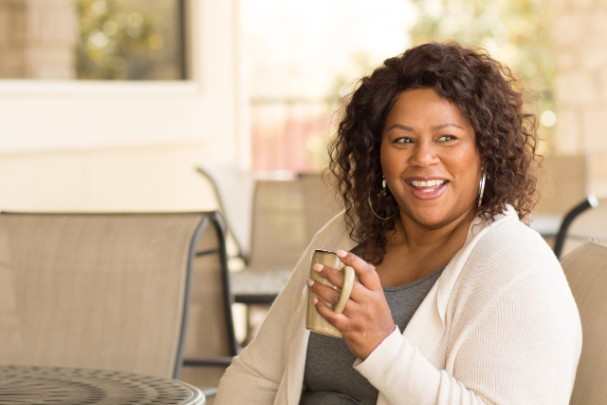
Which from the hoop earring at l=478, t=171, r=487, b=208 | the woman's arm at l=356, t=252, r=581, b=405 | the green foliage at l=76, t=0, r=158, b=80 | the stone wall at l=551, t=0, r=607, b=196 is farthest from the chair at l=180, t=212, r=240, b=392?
the stone wall at l=551, t=0, r=607, b=196

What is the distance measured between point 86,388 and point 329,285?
0.62 m

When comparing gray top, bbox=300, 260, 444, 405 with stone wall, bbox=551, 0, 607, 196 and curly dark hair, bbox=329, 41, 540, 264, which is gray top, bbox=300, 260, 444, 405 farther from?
stone wall, bbox=551, 0, 607, 196

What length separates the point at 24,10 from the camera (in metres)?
5.13

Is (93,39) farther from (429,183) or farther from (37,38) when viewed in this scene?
(429,183)

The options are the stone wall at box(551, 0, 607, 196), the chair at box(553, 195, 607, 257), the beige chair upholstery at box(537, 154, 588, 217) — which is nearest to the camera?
the chair at box(553, 195, 607, 257)

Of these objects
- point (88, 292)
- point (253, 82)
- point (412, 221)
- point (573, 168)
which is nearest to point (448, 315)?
point (412, 221)

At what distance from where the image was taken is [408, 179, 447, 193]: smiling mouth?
2.19 meters

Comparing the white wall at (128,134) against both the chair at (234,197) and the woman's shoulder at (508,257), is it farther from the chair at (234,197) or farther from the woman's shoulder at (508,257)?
the woman's shoulder at (508,257)

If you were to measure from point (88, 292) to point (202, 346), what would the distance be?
39 centimetres

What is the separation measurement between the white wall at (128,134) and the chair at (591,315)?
9.76 feet

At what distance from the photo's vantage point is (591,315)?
2.20m

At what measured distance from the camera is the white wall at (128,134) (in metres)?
5.04

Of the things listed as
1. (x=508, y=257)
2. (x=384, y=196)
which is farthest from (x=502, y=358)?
(x=384, y=196)

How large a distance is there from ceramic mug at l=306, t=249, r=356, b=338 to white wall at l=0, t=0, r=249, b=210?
3.11m
